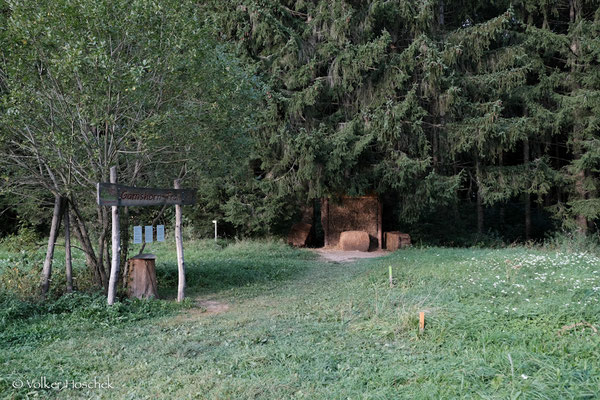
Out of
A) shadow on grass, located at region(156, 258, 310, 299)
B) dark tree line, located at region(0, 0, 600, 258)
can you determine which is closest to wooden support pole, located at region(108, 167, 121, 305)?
shadow on grass, located at region(156, 258, 310, 299)

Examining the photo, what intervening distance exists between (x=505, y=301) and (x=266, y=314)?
346 cm

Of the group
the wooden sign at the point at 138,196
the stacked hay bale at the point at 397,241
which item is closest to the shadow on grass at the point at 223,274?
the wooden sign at the point at 138,196

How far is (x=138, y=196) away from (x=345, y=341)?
4482mm

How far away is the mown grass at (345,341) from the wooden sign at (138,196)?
5.51 ft

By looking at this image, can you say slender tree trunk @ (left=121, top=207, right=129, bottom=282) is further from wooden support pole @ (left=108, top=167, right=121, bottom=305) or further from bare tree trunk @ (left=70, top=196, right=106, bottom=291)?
wooden support pole @ (left=108, top=167, right=121, bottom=305)

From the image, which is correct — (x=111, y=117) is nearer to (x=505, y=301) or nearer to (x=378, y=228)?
(x=505, y=301)

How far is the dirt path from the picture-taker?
14008mm

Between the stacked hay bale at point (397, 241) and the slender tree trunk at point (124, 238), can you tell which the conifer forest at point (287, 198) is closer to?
the slender tree trunk at point (124, 238)

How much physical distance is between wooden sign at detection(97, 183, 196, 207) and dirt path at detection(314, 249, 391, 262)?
6.47m

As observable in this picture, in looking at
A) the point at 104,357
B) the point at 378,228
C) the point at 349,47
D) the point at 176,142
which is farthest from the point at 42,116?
the point at 378,228

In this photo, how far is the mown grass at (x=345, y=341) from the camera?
3.66 m

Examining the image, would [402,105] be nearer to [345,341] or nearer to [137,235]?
[137,235]

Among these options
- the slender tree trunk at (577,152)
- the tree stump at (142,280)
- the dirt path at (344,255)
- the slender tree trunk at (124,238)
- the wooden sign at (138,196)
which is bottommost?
the dirt path at (344,255)

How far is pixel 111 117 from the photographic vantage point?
7062 mm
